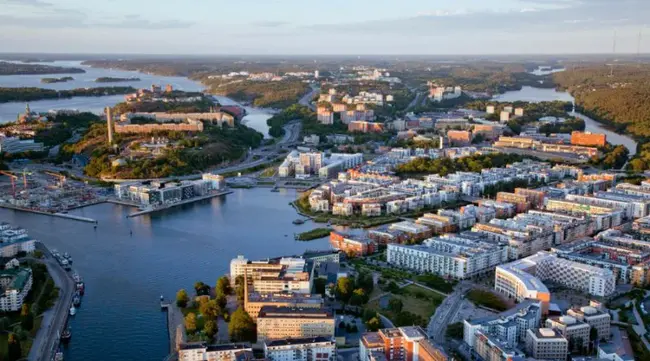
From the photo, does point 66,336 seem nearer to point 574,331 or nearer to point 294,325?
point 294,325

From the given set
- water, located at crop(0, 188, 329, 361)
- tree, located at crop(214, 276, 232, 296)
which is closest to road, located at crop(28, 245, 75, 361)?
water, located at crop(0, 188, 329, 361)

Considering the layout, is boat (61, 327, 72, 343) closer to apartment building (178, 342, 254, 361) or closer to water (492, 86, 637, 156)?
apartment building (178, 342, 254, 361)

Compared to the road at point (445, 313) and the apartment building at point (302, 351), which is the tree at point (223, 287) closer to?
the apartment building at point (302, 351)

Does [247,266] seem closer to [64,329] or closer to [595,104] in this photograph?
[64,329]

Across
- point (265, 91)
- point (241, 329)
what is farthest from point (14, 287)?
point (265, 91)

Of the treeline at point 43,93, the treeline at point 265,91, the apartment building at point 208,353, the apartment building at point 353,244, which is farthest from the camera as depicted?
the treeline at point 43,93

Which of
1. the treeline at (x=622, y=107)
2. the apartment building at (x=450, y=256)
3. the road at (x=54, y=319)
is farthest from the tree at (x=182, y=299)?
the treeline at (x=622, y=107)

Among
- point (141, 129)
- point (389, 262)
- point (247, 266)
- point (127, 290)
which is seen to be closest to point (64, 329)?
point (127, 290)
